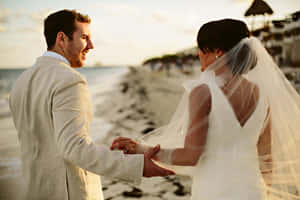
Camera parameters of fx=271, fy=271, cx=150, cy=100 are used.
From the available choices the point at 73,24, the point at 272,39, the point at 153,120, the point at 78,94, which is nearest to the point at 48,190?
the point at 78,94

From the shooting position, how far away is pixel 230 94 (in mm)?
1852

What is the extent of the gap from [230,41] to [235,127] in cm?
60

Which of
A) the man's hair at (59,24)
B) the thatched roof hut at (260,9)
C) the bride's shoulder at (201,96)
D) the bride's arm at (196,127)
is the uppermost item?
the thatched roof hut at (260,9)

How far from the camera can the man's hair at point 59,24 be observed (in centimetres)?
192

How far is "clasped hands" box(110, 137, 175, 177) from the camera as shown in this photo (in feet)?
6.21

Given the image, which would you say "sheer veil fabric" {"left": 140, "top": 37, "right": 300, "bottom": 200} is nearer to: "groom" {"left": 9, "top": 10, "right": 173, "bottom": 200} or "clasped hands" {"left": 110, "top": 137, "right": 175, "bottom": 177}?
"clasped hands" {"left": 110, "top": 137, "right": 175, "bottom": 177}

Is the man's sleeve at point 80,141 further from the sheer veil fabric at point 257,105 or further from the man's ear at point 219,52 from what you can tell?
the man's ear at point 219,52

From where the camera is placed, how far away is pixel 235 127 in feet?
5.94

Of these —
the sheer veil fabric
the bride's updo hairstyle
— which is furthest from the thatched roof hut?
the bride's updo hairstyle

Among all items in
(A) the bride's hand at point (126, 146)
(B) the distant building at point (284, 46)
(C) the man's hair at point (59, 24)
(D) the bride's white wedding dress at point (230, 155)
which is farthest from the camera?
(B) the distant building at point (284, 46)

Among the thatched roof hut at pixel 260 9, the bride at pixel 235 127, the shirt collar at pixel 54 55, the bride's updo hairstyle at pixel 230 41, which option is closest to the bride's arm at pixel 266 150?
the bride at pixel 235 127

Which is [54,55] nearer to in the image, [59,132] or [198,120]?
[59,132]

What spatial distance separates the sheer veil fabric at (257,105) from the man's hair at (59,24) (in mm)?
939

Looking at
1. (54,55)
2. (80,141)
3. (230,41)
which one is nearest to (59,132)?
(80,141)
